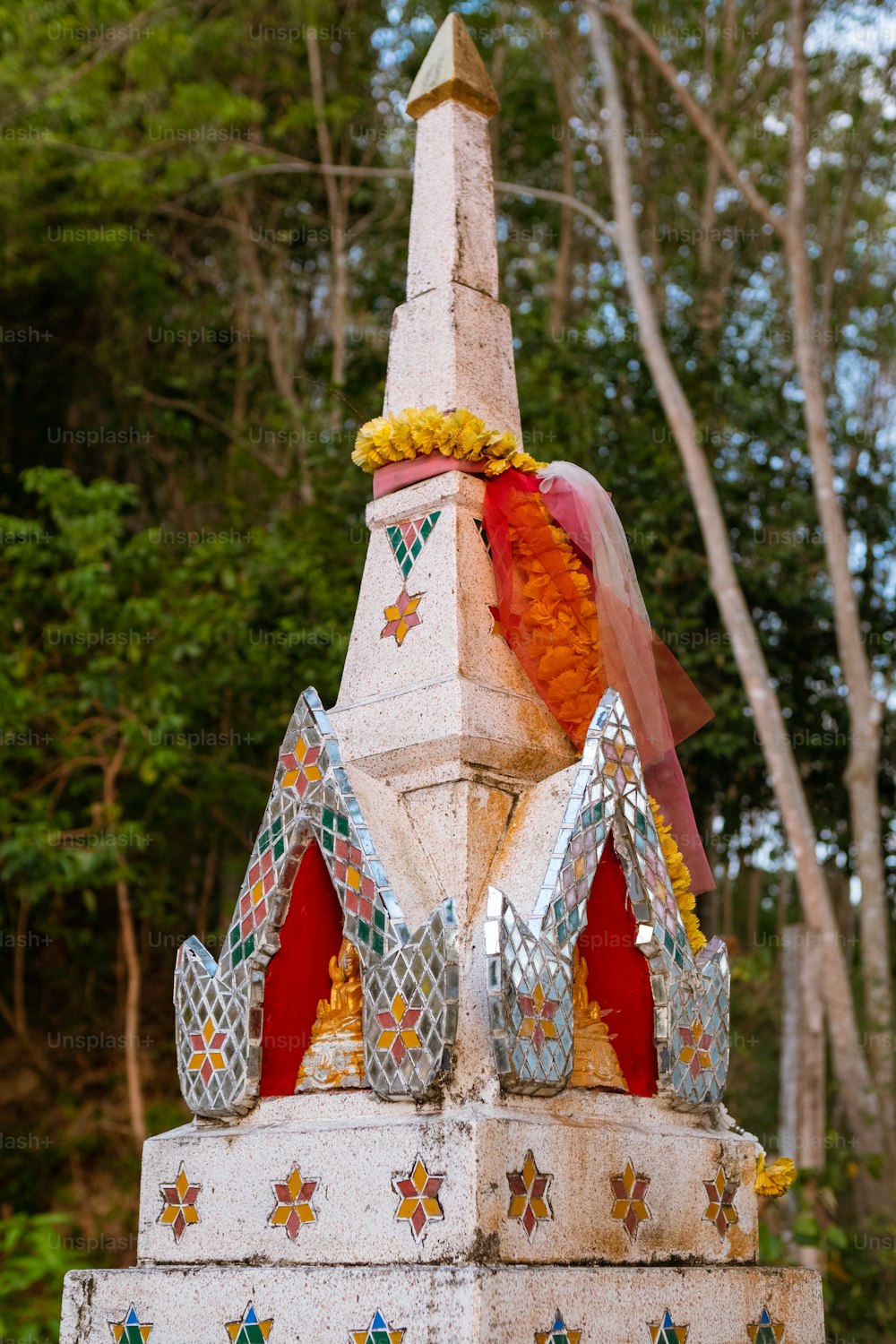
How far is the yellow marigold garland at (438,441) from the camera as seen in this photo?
3549mm

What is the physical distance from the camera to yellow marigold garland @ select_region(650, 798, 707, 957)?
342 cm

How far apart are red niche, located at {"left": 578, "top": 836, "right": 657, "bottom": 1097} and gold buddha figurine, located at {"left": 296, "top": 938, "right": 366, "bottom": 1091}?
0.53m

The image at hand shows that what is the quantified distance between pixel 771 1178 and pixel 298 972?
128cm

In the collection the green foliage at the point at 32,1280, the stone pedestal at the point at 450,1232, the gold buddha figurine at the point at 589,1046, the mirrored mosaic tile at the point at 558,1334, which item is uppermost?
the gold buddha figurine at the point at 589,1046

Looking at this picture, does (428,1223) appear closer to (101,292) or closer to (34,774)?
(34,774)

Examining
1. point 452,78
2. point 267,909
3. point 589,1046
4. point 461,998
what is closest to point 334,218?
point 452,78

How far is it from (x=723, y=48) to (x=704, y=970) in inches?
466

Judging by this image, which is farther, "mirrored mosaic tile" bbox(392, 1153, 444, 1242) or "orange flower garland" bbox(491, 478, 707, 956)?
"orange flower garland" bbox(491, 478, 707, 956)

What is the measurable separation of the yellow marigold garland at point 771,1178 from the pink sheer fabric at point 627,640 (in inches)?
27.1

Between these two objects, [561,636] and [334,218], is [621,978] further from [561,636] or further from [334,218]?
[334,218]

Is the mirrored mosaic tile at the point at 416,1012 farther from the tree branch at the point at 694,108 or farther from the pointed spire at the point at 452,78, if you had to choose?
the tree branch at the point at 694,108

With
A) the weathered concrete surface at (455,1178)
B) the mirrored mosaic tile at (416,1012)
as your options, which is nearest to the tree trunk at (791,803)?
the weathered concrete surface at (455,1178)

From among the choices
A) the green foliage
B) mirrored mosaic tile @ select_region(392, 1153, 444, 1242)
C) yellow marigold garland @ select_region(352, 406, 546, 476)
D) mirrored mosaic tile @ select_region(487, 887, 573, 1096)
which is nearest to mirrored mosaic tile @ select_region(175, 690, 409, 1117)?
mirrored mosaic tile @ select_region(487, 887, 573, 1096)

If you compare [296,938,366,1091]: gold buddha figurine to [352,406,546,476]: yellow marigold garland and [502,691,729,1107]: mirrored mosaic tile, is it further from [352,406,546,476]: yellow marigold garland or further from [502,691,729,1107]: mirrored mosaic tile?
[352,406,546,476]: yellow marigold garland
